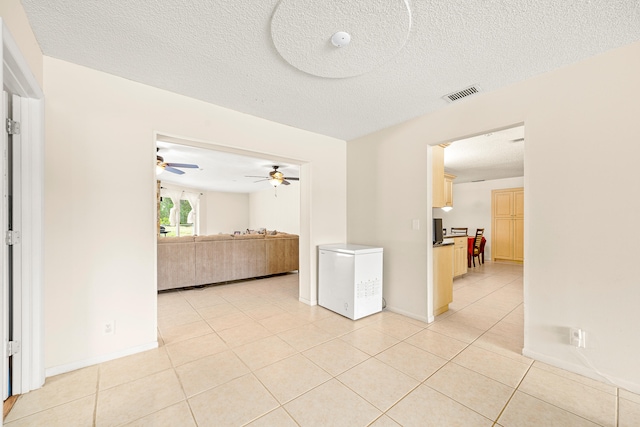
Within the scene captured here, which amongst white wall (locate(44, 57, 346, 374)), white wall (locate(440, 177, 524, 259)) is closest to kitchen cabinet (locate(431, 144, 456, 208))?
white wall (locate(44, 57, 346, 374))

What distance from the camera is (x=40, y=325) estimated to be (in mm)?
1751

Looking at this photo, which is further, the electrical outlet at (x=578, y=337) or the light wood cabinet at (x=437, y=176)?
the light wood cabinet at (x=437, y=176)

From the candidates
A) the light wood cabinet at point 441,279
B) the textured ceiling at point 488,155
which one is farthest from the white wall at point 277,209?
the light wood cabinet at point 441,279

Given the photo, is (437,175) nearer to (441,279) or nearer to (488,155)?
(441,279)

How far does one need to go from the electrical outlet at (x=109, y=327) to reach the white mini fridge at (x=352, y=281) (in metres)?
2.16

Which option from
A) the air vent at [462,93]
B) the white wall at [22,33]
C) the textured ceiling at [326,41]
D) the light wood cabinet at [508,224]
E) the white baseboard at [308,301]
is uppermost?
the textured ceiling at [326,41]

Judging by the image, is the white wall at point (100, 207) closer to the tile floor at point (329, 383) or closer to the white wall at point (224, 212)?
the tile floor at point (329, 383)

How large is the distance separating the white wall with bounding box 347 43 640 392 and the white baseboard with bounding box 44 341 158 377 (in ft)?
10.8

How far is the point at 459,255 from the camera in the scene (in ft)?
16.0

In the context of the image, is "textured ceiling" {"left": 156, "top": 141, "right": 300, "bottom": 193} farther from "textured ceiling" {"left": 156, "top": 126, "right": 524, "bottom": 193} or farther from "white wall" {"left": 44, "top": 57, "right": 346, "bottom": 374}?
"white wall" {"left": 44, "top": 57, "right": 346, "bottom": 374}

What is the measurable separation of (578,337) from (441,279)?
4.36ft

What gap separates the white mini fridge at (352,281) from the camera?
2902 mm

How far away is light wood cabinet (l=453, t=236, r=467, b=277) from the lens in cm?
481

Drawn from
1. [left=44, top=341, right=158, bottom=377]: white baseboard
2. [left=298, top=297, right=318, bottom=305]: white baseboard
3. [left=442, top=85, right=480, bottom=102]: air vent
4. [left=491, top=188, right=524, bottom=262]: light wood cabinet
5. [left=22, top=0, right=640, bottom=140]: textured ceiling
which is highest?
[left=22, top=0, right=640, bottom=140]: textured ceiling
